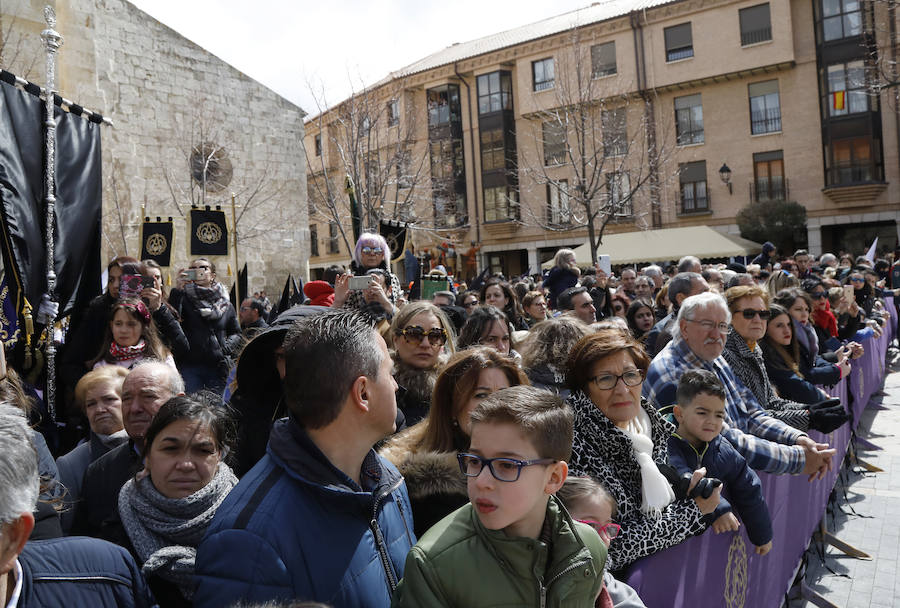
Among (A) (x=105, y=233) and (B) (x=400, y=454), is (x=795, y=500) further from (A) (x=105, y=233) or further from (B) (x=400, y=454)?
(A) (x=105, y=233)

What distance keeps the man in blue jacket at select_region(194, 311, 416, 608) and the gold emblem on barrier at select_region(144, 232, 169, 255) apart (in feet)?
26.8

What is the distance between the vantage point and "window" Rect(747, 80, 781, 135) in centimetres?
2964

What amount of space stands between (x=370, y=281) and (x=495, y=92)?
32.7 metres

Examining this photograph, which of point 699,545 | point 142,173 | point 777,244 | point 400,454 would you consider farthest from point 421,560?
point 777,244

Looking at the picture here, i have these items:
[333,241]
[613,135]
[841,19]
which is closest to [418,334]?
[613,135]

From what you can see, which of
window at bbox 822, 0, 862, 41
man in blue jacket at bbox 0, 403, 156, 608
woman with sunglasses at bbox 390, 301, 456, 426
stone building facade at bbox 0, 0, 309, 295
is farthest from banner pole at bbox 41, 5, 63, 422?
window at bbox 822, 0, 862, 41

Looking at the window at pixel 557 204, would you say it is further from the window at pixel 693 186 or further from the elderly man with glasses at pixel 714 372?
the elderly man with glasses at pixel 714 372

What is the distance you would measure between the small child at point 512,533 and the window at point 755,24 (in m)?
32.1

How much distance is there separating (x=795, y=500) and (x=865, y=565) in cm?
139

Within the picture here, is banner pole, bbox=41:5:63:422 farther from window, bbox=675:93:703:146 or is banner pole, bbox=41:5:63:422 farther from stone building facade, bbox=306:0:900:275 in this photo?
window, bbox=675:93:703:146

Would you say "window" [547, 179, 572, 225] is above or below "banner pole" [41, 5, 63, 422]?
above

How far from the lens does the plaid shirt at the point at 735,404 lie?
12.6ft

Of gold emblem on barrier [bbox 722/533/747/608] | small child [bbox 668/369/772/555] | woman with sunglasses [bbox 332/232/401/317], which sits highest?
woman with sunglasses [bbox 332/232/401/317]

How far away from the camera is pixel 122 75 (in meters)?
18.3
